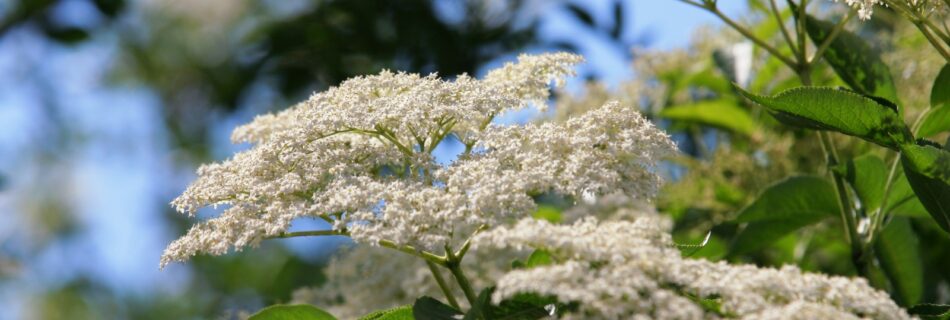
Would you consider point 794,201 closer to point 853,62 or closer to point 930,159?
point 853,62

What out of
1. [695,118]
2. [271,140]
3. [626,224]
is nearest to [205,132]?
[695,118]

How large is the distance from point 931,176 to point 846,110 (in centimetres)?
12

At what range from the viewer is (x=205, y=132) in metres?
5.30

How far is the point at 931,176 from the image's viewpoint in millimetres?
1197

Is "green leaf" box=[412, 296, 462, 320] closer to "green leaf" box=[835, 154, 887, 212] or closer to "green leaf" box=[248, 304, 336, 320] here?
"green leaf" box=[248, 304, 336, 320]

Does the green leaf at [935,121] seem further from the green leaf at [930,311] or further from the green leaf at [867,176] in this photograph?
the green leaf at [930,311]

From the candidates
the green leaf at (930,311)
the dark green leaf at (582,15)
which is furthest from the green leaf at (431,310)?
the dark green leaf at (582,15)

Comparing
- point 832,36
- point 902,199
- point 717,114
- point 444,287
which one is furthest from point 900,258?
point 444,287

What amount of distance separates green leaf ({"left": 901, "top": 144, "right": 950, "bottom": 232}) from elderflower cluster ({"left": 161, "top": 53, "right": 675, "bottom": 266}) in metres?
0.29

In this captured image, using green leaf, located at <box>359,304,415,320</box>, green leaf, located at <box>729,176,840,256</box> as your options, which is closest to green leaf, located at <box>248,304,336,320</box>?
green leaf, located at <box>359,304,415,320</box>

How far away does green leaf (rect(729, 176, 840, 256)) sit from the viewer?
1604 mm

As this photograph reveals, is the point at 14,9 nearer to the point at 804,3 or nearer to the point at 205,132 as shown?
the point at 205,132

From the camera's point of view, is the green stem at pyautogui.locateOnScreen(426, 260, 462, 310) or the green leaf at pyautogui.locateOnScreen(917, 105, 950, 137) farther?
the green leaf at pyautogui.locateOnScreen(917, 105, 950, 137)

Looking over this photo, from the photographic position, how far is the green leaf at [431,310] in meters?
1.12
